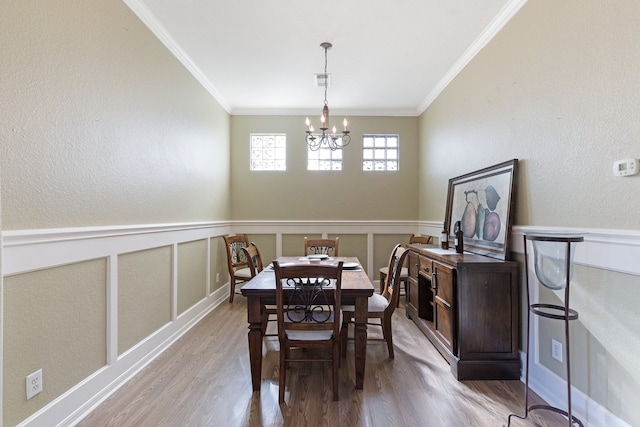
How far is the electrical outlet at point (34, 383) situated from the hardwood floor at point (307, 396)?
0.39m

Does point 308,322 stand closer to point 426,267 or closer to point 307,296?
point 307,296

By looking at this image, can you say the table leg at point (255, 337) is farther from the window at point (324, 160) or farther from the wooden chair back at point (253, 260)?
the window at point (324, 160)

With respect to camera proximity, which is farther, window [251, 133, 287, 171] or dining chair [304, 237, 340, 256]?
window [251, 133, 287, 171]

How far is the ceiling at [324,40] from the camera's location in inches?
99.1

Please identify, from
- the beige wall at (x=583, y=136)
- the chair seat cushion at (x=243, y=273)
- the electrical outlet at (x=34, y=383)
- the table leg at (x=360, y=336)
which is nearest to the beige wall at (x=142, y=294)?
the electrical outlet at (x=34, y=383)

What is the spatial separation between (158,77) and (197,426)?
273 cm

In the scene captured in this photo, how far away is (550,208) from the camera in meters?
2.12

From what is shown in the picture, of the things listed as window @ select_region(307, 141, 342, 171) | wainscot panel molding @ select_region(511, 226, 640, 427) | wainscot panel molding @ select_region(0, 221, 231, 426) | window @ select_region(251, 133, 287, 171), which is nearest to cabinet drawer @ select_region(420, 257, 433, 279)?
wainscot panel molding @ select_region(511, 226, 640, 427)

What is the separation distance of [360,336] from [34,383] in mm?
1832

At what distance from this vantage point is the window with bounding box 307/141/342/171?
504 centimetres

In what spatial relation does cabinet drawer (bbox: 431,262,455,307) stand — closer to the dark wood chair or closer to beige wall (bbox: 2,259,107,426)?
the dark wood chair

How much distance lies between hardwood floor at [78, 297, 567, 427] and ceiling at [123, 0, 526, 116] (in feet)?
9.20

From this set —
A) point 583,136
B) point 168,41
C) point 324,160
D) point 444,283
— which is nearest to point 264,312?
point 444,283

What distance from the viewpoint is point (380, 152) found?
16.7 feet
